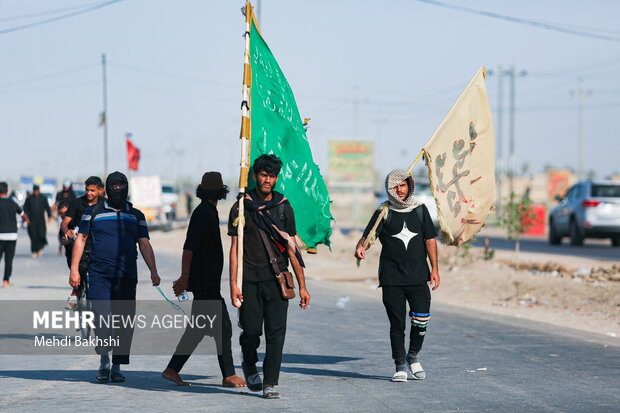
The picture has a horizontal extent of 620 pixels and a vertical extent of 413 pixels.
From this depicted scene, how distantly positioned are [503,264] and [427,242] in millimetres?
16227

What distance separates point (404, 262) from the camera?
9.20 m

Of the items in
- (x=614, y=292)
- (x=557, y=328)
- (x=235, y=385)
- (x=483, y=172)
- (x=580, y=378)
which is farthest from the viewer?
(x=614, y=292)

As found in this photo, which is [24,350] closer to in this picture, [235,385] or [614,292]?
[235,385]

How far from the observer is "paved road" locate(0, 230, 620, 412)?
26.0 ft

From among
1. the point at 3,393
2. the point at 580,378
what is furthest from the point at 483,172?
the point at 3,393

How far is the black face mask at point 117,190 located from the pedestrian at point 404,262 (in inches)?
82.2

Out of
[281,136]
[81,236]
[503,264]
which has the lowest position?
[503,264]

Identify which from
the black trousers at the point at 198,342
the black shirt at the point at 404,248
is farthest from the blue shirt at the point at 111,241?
the black shirt at the point at 404,248

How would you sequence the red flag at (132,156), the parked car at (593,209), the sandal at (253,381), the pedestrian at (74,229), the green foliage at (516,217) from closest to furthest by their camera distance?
1. the sandal at (253,381)
2. the pedestrian at (74,229)
3. the green foliage at (516,217)
4. the parked car at (593,209)
5. the red flag at (132,156)

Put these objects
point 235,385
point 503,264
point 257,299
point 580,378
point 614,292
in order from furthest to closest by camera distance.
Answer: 1. point 503,264
2. point 614,292
3. point 580,378
4. point 235,385
5. point 257,299

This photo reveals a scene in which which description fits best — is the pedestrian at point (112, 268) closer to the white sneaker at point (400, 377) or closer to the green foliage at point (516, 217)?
the white sneaker at point (400, 377)

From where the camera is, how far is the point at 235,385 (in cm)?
873

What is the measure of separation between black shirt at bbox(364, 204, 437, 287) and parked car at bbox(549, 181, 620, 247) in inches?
891

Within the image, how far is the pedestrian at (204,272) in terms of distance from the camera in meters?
8.61
